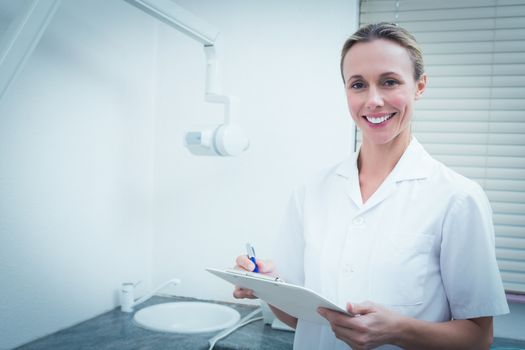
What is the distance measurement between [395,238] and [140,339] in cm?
99

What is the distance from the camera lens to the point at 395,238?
1.08 meters

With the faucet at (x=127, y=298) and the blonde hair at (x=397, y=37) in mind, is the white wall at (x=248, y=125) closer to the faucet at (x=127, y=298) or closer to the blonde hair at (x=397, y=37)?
the faucet at (x=127, y=298)

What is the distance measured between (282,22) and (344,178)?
100cm

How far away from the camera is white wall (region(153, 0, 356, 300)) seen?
194 cm

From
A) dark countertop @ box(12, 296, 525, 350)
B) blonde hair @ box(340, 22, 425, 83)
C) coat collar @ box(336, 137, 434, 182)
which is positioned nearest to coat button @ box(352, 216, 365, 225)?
coat collar @ box(336, 137, 434, 182)

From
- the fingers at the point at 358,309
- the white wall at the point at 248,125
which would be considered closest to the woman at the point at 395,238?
the fingers at the point at 358,309

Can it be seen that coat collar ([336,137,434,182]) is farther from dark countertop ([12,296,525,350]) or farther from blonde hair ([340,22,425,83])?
dark countertop ([12,296,525,350])

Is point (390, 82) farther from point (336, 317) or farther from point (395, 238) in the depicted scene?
point (336, 317)

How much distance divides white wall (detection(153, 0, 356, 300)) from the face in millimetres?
790

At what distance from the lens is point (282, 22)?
78.2 inches

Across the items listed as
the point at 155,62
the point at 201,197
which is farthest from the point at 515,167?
the point at 155,62

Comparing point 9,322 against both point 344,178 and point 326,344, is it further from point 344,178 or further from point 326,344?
Result: point 344,178

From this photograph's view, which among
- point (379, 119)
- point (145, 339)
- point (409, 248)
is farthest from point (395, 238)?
point (145, 339)

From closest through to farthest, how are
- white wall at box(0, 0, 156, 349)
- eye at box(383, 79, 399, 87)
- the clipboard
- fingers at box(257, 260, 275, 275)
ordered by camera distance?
the clipboard
eye at box(383, 79, 399, 87)
fingers at box(257, 260, 275, 275)
white wall at box(0, 0, 156, 349)
